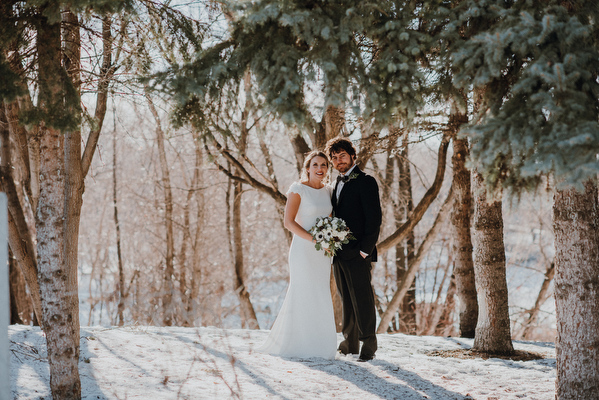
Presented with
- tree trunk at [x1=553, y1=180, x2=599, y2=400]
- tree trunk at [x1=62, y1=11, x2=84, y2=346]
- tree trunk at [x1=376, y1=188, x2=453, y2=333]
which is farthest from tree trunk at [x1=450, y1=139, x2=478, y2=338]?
tree trunk at [x1=62, y1=11, x2=84, y2=346]

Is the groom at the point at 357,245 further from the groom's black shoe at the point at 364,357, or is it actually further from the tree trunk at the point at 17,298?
the tree trunk at the point at 17,298

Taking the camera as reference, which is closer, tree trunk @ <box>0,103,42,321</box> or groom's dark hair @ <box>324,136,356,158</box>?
groom's dark hair @ <box>324,136,356,158</box>

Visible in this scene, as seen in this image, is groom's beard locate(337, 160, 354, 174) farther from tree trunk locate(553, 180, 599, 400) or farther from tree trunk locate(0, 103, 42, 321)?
tree trunk locate(0, 103, 42, 321)

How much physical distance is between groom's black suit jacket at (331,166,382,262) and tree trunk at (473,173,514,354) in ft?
4.12

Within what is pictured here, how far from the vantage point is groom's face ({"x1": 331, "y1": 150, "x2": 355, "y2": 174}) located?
5.46 m

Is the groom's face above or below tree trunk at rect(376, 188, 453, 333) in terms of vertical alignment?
above

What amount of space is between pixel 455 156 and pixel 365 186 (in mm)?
2192

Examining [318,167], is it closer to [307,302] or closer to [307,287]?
[307,287]

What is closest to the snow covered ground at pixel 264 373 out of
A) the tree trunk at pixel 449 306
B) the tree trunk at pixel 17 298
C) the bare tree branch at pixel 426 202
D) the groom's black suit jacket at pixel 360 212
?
the groom's black suit jacket at pixel 360 212

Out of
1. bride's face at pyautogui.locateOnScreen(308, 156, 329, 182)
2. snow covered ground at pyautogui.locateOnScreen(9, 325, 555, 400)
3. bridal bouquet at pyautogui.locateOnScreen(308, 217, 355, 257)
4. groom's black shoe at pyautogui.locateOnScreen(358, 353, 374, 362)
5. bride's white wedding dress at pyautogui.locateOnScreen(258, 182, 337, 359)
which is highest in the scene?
bride's face at pyautogui.locateOnScreen(308, 156, 329, 182)

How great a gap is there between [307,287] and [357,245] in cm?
75

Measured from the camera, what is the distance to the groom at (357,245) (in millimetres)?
5258

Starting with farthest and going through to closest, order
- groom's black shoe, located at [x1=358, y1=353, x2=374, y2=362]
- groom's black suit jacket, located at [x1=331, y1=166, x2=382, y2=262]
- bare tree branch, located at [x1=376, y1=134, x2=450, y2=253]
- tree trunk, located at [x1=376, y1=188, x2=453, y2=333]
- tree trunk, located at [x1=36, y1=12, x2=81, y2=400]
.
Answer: tree trunk, located at [x1=376, y1=188, x2=453, y2=333], bare tree branch, located at [x1=376, y1=134, x2=450, y2=253], groom's black shoe, located at [x1=358, y1=353, x2=374, y2=362], groom's black suit jacket, located at [x1=331, y1=166, x2=382, y2=262], tree trunk, located at [x1=36, y1=12, x2=81, y2=400]

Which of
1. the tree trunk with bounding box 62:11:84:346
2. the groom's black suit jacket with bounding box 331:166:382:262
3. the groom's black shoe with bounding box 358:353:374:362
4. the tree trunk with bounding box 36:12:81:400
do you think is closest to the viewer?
the tree trunk with bounding box 36:12:81:400
